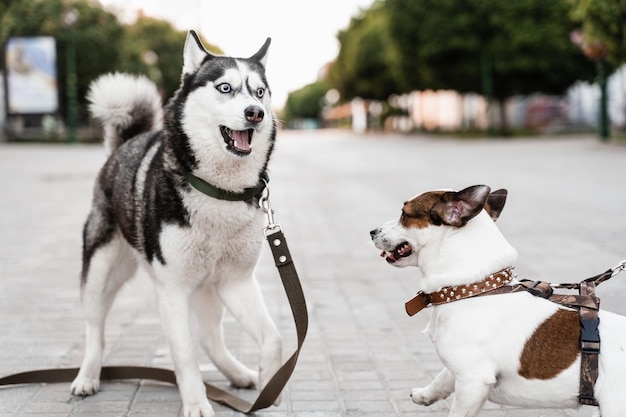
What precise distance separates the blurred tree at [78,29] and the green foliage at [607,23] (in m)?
33.0

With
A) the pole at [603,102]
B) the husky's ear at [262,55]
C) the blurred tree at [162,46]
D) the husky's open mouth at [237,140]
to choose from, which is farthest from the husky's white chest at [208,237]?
the blurred tree at [162,46]

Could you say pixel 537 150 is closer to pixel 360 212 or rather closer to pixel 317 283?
pixel 360 212

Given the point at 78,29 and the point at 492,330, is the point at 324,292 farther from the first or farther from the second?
the point at 78,29

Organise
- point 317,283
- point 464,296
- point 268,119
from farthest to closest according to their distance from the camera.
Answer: point 317,283 < point 268,119 < point 464,296

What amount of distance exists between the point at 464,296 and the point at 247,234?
4.18ft

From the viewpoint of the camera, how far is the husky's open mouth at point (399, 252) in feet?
11.3

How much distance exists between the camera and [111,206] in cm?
464

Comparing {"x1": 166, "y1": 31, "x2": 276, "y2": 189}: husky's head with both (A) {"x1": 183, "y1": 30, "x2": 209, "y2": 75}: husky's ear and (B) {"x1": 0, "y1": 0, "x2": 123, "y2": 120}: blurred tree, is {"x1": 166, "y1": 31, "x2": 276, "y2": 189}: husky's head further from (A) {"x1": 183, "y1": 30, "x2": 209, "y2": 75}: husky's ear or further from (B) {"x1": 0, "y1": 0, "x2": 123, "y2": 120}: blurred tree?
(B) {"x1": 0, "y1": 0, "x2": 123, "y2": 120}: blurred tree

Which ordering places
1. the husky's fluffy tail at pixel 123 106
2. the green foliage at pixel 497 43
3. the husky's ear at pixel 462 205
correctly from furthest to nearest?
the green foliage at pixel 497 43 → the husky's fluffy tail at pixel 123 106 → the husky's ear at pixel 462 205

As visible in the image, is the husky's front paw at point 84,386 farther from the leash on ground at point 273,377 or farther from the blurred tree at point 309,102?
the blurred tree at point 309,102

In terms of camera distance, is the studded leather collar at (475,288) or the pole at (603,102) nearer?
the studded leather collar at (475,288)

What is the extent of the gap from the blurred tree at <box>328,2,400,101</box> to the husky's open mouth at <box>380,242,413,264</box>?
59222 mm

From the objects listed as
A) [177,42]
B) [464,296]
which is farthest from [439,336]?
[177,42]

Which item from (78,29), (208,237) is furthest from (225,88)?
(78,29)
